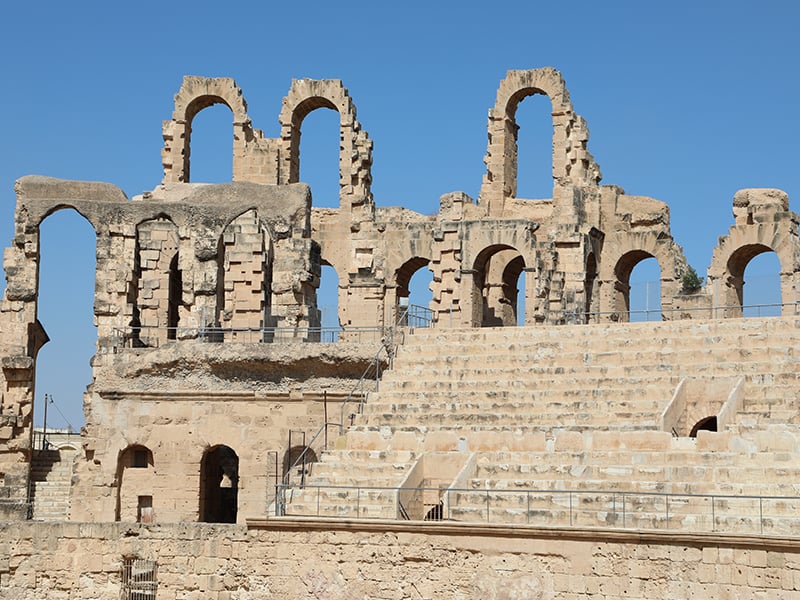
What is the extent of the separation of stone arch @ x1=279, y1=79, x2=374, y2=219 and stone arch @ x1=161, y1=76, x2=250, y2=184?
1.22 metres

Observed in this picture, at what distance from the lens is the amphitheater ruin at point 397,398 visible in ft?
60.3

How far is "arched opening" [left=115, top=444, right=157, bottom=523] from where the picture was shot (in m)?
25.7

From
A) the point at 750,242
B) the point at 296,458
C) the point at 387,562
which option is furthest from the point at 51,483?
the point at 750,242

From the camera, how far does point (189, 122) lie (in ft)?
124

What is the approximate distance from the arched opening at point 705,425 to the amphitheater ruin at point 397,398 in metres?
0.18

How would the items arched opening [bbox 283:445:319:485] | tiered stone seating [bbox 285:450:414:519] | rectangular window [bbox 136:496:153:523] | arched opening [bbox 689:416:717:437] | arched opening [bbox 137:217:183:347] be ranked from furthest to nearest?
1. arched opening [bbox 137:217:183:347]
2. rectangular window [bbox 136:496:153:523]
3. arched opening [bbox 283:445:319:485]
4. arched opening [bbox 689:416:717:437]
5. tiered stone seating [bbox 285:450:414:519]

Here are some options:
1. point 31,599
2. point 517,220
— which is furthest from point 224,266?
point 31,599

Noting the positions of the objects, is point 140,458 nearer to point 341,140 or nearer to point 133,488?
point 133,488

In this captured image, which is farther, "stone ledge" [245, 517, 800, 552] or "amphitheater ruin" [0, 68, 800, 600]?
"amphitheater ruin" [0, 68, 800, 600]

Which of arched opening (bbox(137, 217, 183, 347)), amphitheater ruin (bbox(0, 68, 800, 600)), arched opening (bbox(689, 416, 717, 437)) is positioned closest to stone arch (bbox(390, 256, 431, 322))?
amphitheater ruin (bbox(0, 68, 800, 600))

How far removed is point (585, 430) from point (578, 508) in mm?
2488

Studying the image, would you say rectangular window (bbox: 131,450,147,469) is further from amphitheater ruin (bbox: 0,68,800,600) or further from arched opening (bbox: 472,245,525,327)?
arched opening (bbox: 472,245,525,327)

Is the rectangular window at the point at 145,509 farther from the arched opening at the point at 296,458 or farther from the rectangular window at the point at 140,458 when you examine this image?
the arched opening at the point at 296,458

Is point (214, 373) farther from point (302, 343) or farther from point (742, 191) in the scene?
point (742, 191)
